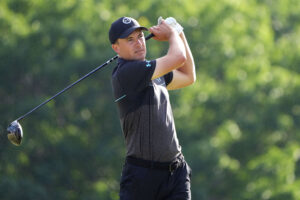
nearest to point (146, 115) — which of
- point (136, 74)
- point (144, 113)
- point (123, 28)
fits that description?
point (144, 113)

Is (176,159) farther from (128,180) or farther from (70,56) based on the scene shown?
(70,56)

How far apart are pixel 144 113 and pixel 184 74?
737 millimetres

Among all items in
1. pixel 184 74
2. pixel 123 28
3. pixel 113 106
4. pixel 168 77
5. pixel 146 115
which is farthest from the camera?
pixel 113 106

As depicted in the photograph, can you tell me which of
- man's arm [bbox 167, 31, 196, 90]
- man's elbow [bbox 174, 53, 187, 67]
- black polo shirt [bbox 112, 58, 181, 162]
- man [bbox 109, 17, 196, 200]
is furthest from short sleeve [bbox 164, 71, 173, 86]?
man's elbow [bbox 174, 53, 187, 67]

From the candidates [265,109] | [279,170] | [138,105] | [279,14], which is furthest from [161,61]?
[279,14]

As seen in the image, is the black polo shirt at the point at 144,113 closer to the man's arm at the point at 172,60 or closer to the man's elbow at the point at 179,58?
the man's arm at the point at 172,60

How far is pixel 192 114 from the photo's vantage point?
28.6 m

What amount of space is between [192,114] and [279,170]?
552cm

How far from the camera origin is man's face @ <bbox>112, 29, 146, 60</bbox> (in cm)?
493

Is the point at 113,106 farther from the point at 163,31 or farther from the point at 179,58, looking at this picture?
the point at 179,58

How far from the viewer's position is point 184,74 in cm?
542

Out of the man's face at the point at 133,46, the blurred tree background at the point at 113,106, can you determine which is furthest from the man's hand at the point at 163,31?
the blurred tree background at the point at 113,106

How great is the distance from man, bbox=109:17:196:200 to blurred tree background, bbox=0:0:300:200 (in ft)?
60.6

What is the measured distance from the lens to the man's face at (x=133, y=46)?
4926mm
